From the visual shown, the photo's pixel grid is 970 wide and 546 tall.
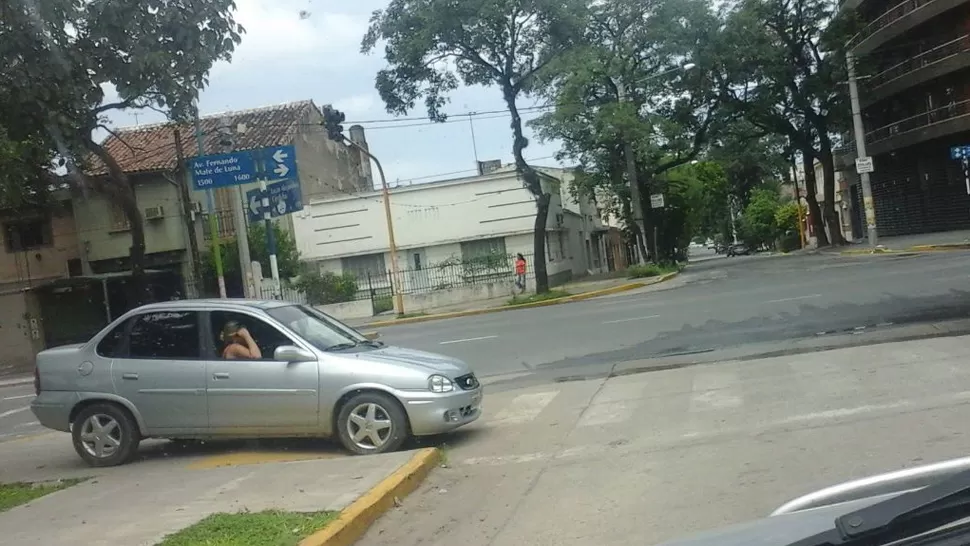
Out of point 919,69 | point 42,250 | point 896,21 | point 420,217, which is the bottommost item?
point 420,217

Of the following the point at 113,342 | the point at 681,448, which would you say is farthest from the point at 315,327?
the point at 681,448

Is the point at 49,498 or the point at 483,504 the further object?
the point at 49,498

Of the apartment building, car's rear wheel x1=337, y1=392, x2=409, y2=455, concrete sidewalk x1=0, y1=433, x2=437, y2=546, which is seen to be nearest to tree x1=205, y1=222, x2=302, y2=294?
concrete sidewalk x1=0, y1=433, x2=437, y2=546

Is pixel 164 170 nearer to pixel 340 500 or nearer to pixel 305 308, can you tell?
pixel 305 308

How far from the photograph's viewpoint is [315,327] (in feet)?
32.8

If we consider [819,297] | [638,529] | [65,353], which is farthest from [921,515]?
[819,297]

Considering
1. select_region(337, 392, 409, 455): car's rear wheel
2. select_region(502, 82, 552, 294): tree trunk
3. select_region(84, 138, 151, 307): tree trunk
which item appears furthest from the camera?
select_region(502, 82, 552, 294): tree trunk

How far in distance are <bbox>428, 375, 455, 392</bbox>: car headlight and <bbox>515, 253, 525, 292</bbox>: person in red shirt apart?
25.6 metres

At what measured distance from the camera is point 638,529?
6059 mm

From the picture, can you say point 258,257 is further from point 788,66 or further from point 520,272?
point 788,66

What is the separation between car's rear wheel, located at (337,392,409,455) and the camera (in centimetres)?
902

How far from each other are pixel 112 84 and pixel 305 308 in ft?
10.2

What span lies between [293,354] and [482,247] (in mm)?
29988

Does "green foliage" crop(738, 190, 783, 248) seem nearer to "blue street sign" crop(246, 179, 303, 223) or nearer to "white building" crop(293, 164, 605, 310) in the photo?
"white building" crop(293, 164, 605, 310)
